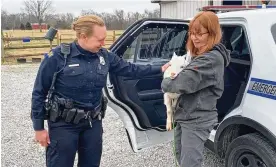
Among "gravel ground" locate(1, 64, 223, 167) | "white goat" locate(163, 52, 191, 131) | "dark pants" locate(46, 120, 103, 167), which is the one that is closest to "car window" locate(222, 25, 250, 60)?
"white goat" locate(163, 52, 191, 131)

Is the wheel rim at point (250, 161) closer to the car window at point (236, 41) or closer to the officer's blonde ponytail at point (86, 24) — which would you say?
the car window at point (236, 41)

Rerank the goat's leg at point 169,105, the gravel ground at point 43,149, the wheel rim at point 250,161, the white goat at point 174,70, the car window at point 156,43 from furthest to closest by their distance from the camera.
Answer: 1. the gravel ground at point 43,149
2. the car window at point 156,43
3. the wheel rim at point 250,161
4. the goat's leg at point 169,105
5. the white goat at point 174,70

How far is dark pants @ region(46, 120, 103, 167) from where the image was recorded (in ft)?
7.65

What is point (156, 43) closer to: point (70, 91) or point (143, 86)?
point (143, 86)

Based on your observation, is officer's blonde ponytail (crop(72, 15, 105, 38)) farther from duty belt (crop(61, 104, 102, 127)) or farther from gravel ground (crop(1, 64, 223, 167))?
gravel ground (crop(1, 64, 223, 167))

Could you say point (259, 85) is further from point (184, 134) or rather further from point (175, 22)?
point (175, 22)

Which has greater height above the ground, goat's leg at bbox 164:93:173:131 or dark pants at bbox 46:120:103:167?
goat's leg at bbox 164:93:173:131

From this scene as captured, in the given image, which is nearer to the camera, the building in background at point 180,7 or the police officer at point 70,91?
the police officer at point 70,91

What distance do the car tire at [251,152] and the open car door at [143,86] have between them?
0.75 meters

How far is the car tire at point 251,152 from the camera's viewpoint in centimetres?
240

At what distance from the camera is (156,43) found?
3.17m

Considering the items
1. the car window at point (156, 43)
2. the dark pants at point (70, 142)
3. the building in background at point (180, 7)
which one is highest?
the building in background at point (180, 7)

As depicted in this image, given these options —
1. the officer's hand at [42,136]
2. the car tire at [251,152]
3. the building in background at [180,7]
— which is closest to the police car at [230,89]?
the car tire at [251,152]

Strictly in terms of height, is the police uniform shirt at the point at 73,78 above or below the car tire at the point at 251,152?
above
